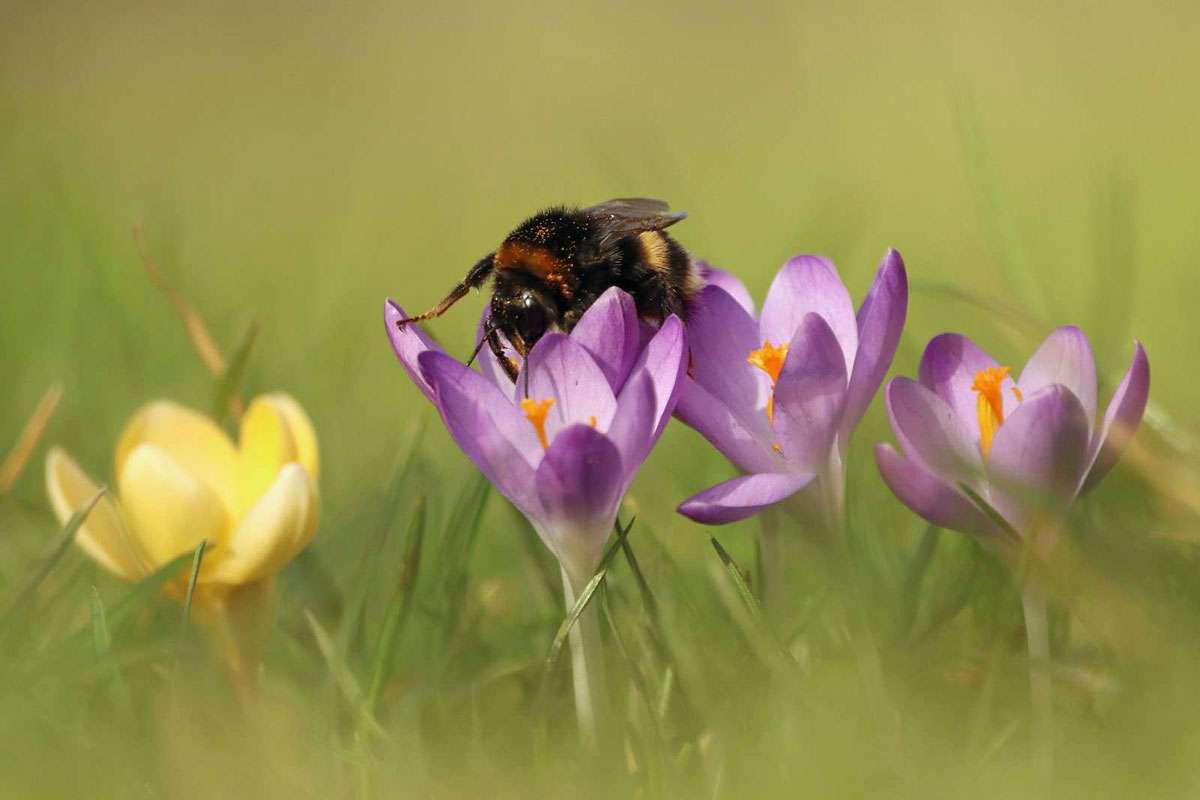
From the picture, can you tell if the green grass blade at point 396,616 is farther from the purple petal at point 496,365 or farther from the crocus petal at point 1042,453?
the crocus petal at point 1042,453

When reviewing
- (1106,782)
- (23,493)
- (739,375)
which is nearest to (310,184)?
(23,493)

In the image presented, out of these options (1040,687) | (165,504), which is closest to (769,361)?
(1040,687)

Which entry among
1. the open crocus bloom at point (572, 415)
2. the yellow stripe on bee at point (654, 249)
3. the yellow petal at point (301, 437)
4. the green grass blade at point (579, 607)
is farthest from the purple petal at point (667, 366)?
A: the yellow petal at point (301, 437)

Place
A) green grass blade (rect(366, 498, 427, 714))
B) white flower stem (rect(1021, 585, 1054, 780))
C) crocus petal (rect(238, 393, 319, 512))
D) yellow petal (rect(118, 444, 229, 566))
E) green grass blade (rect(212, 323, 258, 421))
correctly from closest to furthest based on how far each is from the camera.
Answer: white flower stem (rect(1021, 585, 1054, 780))
green grass blade (rect(366, 498, 427, 714))
yellow petal (rect(118, 444, 229, 566))
crocus petal (rect(238, 393, 319, 512))
green grass blade (rect(212, 323, 258, 421))

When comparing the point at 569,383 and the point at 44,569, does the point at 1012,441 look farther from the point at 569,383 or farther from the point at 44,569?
the point at 44,569

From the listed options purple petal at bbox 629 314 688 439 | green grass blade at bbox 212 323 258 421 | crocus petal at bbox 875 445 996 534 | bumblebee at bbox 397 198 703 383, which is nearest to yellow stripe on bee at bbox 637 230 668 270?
bumblebee at bbox 397 198 703 383

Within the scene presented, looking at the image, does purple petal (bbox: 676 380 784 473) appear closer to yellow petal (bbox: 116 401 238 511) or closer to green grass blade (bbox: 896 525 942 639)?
green grass blade (bbox: 896 525 942 639)
